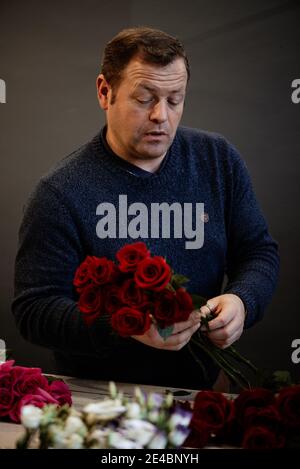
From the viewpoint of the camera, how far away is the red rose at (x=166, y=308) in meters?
1.36

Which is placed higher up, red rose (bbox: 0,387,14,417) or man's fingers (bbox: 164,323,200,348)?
man's fingers (bbox: 164,323,200,348)

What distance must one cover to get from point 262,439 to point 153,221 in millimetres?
920

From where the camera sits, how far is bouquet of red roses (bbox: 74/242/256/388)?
1346 millimetres

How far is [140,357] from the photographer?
6.79 feet

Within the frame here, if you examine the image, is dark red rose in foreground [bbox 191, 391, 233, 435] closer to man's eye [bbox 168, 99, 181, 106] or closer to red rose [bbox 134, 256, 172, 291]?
red rose [bbox 134, 256, 172, 291]

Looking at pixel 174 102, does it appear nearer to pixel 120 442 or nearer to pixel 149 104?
pixel 149 104

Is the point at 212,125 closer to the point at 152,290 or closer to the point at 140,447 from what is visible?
the point at 152,290

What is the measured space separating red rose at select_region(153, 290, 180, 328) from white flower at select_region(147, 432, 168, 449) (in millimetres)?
307

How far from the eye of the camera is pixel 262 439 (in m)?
1.25

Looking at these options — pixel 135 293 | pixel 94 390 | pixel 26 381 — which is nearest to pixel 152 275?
pixel 135 293
